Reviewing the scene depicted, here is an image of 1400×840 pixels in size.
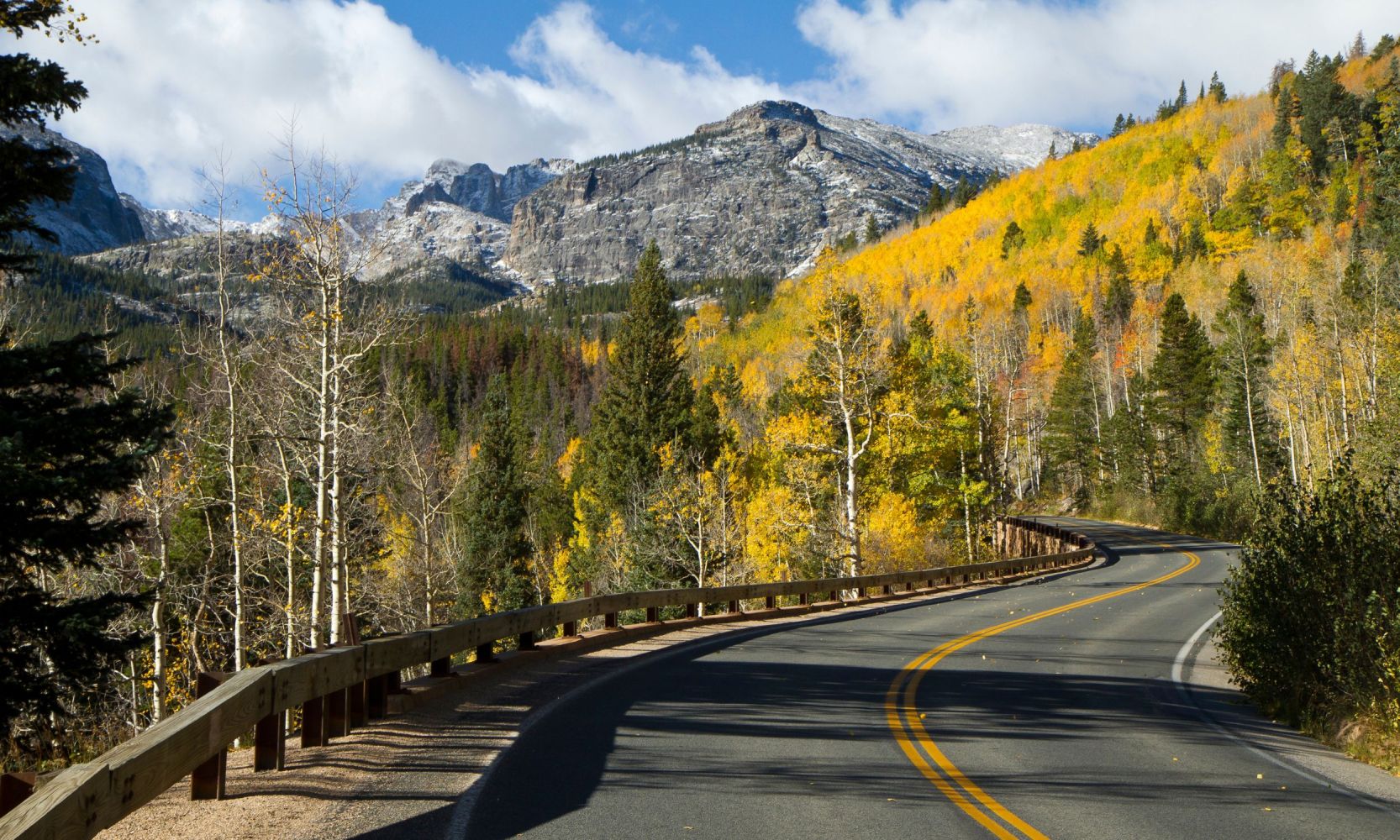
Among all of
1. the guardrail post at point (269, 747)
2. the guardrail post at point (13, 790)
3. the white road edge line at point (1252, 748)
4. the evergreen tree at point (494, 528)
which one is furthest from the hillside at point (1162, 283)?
the guardrail post at point (13, 790)

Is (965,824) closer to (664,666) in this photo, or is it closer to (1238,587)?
(664,666)

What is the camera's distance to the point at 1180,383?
72250mm

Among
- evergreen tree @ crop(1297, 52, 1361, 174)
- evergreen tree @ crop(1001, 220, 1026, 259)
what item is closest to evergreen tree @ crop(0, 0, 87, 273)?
evergreen tree @ crop(1297, 52, 1361, 174)

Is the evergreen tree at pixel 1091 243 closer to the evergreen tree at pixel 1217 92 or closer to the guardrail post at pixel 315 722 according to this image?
the evergreen tree at pixel 1217 92

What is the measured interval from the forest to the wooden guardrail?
30.7 inches

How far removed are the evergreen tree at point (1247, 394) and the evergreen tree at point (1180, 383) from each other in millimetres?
4593

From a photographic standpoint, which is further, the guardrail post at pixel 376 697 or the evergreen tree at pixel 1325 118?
the evergreen tree at pixel 1325 118

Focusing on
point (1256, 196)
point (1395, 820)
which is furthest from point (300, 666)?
point (1256, 196)

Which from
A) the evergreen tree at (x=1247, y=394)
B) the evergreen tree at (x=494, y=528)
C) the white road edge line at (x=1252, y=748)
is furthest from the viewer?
the evergreen tree at (x=1247, y=394)

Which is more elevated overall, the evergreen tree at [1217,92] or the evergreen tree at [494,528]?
the evergreen tree at [1217,92]

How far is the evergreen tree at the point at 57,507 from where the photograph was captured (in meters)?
10.5

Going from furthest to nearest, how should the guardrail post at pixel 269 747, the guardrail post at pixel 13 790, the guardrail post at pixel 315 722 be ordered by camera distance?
the guardrail post at pixel 315 722
the guardrail post at pixel 269 747
the guardrail post at pixel 13 790

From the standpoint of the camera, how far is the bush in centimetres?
953

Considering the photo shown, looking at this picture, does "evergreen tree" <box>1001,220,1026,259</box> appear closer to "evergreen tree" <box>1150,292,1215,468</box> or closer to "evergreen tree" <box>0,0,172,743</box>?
"evergreen tree" <box>1150,292,1215,468</box>
